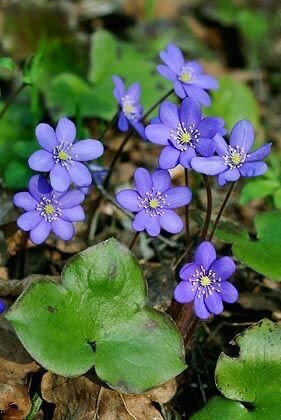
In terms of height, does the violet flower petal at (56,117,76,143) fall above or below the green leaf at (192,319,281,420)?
above

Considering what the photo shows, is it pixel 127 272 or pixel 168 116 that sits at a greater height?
pixel 168 116

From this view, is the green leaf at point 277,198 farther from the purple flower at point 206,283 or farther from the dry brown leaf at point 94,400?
the dry brown leaf at point 94,400

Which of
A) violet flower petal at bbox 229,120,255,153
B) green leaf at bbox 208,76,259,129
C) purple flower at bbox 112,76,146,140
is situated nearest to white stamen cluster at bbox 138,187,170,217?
violet flower petal at bbox 229,120,255,153

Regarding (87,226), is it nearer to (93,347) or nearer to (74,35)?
(93,347)

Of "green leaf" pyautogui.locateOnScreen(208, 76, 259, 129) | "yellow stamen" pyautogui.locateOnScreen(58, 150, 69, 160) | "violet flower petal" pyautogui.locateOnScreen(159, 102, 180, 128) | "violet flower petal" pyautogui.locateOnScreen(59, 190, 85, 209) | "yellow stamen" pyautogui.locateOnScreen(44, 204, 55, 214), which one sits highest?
"violet flower petal" pyautogui.locateOnScreen(159, 102, 180, 128)

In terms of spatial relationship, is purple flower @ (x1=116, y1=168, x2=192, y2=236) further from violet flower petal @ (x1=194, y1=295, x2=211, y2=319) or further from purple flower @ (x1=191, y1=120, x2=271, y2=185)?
violet flower petal @ (x1=194, y1=295, x2=211, y2=319)

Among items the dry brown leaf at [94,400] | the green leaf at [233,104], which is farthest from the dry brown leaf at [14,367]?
the green leaf at [233,104]

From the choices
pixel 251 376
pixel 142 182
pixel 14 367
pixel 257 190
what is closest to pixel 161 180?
pixel 142 182

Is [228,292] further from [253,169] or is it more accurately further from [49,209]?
[49,209]
